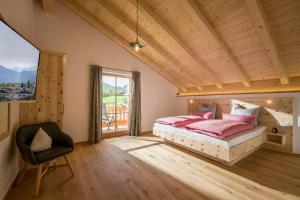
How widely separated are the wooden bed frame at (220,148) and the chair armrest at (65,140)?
221 cm

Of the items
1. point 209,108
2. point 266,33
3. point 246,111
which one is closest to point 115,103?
point 209,108

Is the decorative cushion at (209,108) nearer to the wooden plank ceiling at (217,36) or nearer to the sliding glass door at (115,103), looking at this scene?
the wooden plank ceiling at (217,36)

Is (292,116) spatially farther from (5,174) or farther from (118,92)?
(5,174)

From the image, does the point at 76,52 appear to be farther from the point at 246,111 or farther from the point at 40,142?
the point at 246,111

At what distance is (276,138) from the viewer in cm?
349

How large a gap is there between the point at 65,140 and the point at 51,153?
0.37 m

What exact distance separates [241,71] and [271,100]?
99 centimetres

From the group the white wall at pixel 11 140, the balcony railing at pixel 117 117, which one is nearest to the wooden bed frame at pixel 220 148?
the balcony railing at pixel 117 117

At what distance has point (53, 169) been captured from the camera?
2.55m

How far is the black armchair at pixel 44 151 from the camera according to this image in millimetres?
1912

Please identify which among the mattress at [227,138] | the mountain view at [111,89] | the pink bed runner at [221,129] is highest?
the mountain view at [111,89]

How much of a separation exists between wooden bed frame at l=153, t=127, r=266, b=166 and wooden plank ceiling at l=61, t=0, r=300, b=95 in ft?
4.94

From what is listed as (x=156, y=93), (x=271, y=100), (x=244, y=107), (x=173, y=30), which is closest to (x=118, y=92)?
(x=156, y=93)

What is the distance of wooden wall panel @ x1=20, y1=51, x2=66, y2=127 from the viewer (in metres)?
2.53
